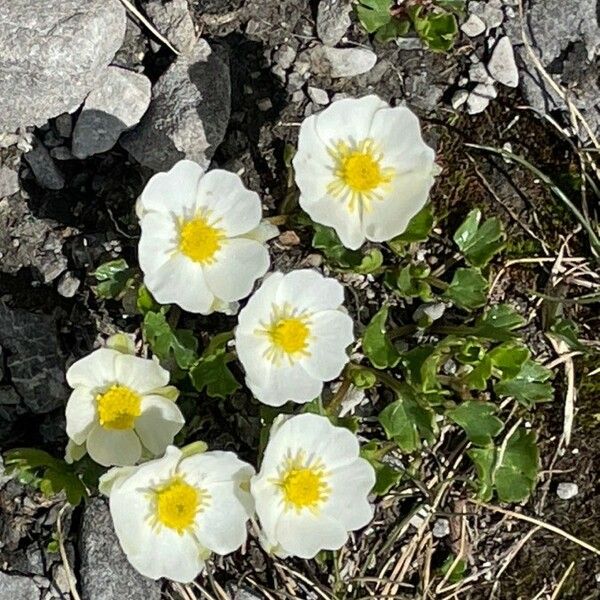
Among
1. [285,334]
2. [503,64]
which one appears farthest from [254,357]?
[503,64]

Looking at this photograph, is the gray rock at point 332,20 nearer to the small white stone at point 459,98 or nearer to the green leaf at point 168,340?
the small white stone at point 459,98

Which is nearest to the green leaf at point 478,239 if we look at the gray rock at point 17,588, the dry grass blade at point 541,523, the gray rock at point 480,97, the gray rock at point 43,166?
the gray rock at point 480,97

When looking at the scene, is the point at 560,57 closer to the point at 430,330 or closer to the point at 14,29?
the point at 430,330

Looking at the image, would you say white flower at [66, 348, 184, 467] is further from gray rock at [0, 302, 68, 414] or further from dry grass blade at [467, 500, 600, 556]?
dry grass blade at [467, 500, 600, 556]

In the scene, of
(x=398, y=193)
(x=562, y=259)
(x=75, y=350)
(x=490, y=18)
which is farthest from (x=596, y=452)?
(x=75, y=350)

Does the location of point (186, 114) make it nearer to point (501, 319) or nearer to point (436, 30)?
point (436, 30)
